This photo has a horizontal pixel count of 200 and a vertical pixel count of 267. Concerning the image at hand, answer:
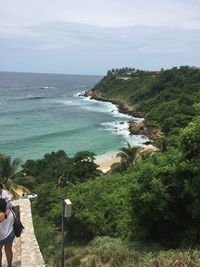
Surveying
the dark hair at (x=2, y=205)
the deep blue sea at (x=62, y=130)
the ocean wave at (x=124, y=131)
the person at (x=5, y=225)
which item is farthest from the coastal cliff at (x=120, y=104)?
the dark hair at (x=2, y=205)

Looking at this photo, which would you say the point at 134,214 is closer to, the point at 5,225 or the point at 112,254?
the point at 112,254

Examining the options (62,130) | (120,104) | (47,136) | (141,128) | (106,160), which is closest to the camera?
(106,160)

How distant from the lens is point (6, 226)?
9648mm

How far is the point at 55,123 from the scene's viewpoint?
7906 cm

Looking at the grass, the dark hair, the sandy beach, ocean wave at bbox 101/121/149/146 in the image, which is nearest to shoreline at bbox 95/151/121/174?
the sandy beach

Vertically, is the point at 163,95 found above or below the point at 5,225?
below

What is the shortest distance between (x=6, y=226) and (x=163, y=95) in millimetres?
83942

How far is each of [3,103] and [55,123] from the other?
4097 cm

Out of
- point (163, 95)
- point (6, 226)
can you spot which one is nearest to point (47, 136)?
point (163, 95)

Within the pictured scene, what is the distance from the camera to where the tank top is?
9.59m

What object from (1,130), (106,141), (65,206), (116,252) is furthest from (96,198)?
(1,130)

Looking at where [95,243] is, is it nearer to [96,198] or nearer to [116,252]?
[116,252]

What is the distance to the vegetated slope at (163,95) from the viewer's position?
6473cm

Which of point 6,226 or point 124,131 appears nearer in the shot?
point 6,226
